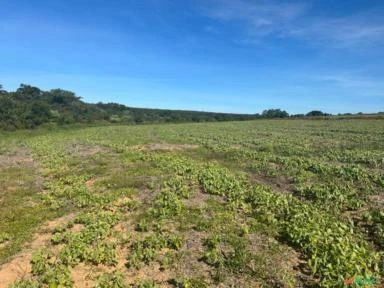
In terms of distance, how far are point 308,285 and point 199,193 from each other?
26.5 ft

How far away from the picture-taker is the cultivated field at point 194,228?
8.82 m

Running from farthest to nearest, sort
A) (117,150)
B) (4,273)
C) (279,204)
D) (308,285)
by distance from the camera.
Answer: (117,150) → (279,204) → (4,273) → (308,285)

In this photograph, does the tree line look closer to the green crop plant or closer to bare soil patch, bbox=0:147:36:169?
bare soil patch, bbox=0:147:36:169

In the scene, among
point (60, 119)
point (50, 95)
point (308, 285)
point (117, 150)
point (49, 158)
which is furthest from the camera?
point (50, 95)

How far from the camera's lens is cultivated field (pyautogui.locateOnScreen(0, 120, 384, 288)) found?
8820mm

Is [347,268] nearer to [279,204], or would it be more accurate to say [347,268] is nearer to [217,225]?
[217,225]

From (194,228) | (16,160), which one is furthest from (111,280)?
(16,160)

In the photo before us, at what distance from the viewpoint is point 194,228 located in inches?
464

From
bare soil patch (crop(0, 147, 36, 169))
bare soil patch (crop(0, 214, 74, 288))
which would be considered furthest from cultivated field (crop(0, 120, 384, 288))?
bare soil patch (crop(0, 147, 36, 169))

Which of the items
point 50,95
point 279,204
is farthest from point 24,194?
point 50,95

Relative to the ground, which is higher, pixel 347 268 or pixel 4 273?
pixel 347 268

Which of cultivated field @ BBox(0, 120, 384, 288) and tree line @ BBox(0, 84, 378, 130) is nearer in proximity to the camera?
cultivated field @ BBox(0, 120, 384, 288)

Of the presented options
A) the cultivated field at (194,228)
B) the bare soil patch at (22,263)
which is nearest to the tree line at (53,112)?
the cultivated field at (194,228)

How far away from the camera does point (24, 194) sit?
1738 centimetres
